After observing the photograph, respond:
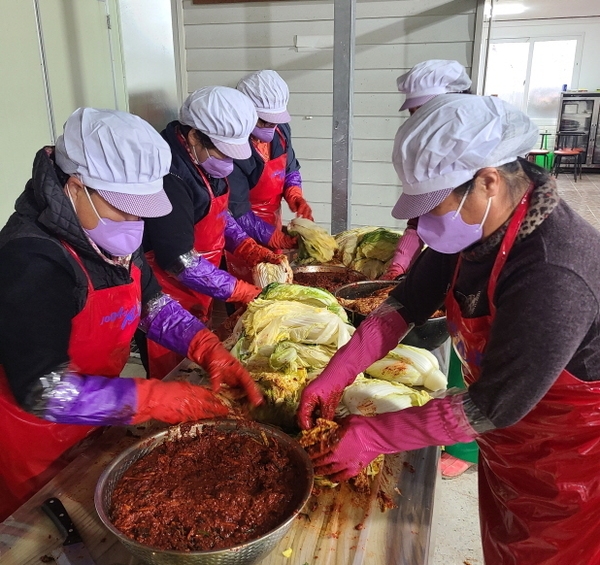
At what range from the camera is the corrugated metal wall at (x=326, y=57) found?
5688 mm

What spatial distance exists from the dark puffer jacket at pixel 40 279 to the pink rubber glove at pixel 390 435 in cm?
94

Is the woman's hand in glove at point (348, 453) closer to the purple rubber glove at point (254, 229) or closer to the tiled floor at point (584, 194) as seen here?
the purple rubber glove at point (254, 229)

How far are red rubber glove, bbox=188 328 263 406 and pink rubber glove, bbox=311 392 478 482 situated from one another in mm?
450

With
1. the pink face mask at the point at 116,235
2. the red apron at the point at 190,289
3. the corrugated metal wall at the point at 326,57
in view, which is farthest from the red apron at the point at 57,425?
the corrugated metal wall at the point at 326,57

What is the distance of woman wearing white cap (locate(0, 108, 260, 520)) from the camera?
1660mm

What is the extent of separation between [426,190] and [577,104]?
66.1 feet

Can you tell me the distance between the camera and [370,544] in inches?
62.9

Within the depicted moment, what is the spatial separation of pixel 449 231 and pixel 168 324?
141cm

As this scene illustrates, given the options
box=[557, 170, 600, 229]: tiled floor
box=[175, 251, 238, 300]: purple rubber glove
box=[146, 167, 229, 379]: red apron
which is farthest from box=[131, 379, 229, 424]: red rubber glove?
box=[557, 170, 600, 229]: tiled floor

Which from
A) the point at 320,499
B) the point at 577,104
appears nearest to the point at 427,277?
the point at 320,499

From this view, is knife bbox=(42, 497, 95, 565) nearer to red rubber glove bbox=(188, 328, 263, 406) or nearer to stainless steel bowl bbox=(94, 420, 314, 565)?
stainless steel bowl bbox=(94, 420, 314, 565)

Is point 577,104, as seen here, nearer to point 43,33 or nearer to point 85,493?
point 43,33

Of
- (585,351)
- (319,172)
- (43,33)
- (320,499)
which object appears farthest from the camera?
(319,172)

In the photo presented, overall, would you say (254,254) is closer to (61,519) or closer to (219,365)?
(219,365)
